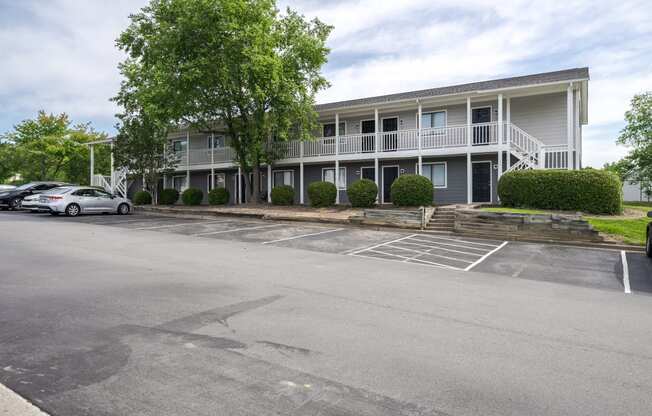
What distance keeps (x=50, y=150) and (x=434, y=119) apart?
119ft

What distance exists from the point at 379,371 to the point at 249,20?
2048cm

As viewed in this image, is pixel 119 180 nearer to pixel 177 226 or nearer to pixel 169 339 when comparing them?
pixel 177 226

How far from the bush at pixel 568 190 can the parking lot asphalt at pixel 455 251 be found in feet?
12.1

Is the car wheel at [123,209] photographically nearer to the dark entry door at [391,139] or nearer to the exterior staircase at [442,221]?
the dark entry door at [391,139]

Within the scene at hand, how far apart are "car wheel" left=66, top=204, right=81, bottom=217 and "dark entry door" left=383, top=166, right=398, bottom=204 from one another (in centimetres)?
1633

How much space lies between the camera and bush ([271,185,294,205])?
78.3 ft

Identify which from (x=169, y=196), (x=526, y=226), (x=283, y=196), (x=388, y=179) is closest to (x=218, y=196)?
(x=169, y=196)

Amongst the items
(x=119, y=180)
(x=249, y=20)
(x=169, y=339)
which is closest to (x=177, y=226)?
(x=249, y=20)

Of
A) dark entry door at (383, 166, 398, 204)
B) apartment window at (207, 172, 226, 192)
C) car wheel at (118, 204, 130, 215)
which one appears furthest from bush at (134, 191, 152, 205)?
dark entry door at (383, 166, 398, 204)

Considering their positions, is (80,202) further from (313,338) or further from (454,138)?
(313,338)

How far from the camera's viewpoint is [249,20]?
20562mm

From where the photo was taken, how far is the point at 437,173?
22828mm

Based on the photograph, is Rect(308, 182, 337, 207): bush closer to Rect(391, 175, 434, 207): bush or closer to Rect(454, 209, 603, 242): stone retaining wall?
Rect(391, 175, 434, 207): bush

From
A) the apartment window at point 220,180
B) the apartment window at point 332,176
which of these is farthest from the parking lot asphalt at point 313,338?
the apartment window at point 220,180
